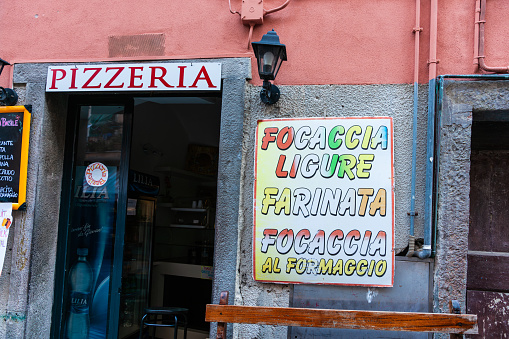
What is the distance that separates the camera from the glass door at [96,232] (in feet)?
14.6

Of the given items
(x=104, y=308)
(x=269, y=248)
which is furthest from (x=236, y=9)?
(x=104, y=308)

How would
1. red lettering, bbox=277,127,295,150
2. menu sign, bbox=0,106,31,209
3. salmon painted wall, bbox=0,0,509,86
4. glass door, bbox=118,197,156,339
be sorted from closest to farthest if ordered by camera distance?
salmon painted wall, bbox=0,0,509,86
red lettering, bbox=277,127,295,150
menu sign, bbox=0,106,31,209
glass door, bbox=118,197,156,339

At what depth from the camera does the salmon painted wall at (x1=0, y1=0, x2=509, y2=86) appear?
11.8ft

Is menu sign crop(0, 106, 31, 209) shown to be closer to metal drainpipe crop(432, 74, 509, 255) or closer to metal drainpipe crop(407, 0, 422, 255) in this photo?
metal drainpipe crop(407, 0, 422, 255)

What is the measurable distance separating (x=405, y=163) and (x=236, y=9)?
1977 millimetres

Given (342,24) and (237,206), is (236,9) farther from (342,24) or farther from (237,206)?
(237,206)

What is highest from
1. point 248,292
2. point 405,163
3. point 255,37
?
point 255,37

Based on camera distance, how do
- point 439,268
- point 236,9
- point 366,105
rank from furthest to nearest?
1. point 236,9
2. point 366,105
3. point 439,268

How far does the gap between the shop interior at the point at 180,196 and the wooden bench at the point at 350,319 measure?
2346 millimetres

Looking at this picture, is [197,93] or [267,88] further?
[197,93]

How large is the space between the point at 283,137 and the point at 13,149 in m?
2.54

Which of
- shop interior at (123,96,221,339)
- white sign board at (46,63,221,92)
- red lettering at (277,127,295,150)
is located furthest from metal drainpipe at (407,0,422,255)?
shop interior at (123,96,221,339)

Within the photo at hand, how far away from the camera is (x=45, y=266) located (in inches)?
166

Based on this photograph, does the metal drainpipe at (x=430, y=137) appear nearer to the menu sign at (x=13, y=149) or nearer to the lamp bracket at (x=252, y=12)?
the lamp bracket at (x=252, y=12)
